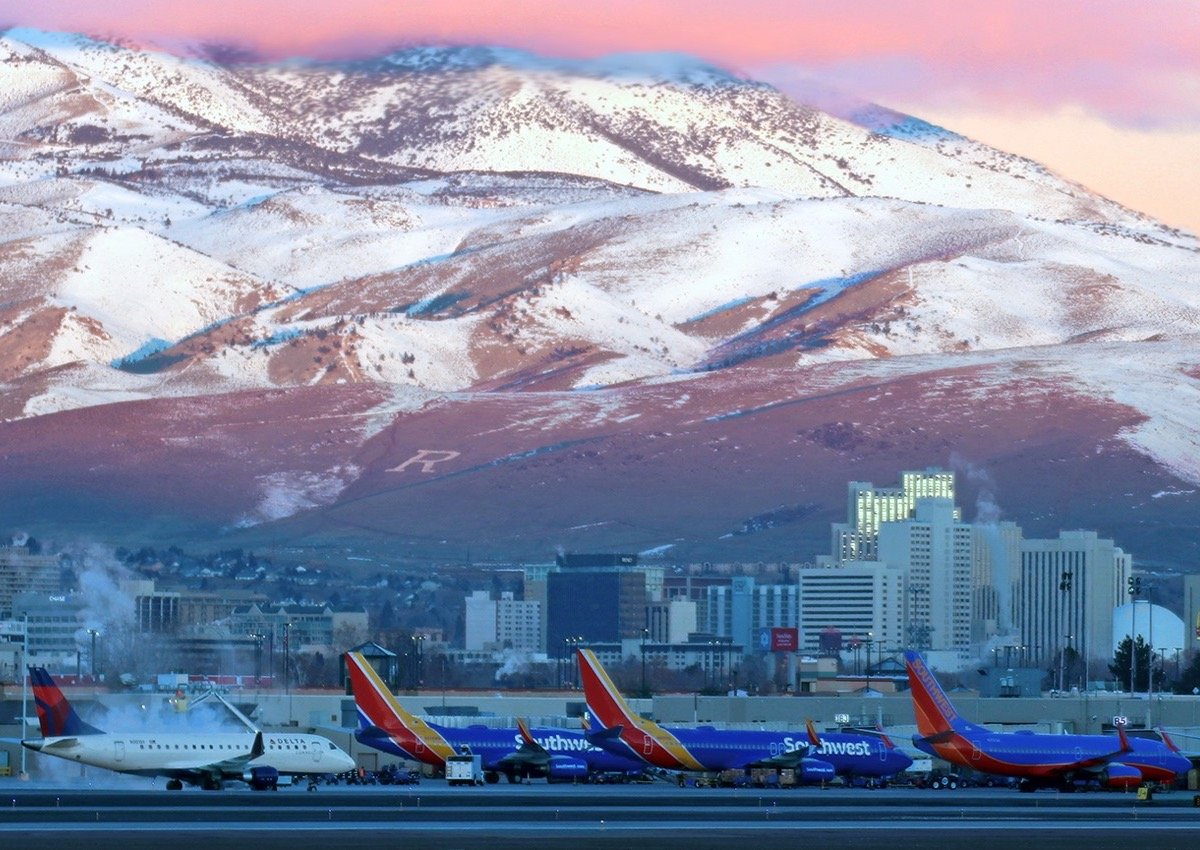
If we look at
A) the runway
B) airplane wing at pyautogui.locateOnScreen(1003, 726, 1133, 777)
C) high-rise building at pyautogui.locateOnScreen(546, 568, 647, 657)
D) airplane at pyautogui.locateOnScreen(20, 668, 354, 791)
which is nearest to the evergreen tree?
airplane wing at pyautogui.locateOnScreen(1003, 726, 1133, 777)

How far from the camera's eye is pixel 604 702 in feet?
231

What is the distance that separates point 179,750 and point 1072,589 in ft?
408

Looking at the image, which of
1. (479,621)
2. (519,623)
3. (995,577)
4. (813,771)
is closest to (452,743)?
(813,771)

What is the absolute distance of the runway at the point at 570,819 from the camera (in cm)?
4847

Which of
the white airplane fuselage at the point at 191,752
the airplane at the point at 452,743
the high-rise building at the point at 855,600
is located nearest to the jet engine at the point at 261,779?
the white airplane fuselage at the point at 191,752

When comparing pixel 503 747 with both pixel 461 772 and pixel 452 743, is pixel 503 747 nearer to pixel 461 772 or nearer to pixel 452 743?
pixel 452 743

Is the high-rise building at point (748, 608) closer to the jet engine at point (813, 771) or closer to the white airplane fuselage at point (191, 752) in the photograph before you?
the jet engine at point (813, 771)

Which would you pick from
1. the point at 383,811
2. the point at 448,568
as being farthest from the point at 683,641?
the point at 383,811

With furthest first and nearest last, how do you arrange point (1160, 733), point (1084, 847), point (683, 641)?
point (683, 641) → point (1160, 733) → point (1084, 847)

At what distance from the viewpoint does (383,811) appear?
55.3 metres

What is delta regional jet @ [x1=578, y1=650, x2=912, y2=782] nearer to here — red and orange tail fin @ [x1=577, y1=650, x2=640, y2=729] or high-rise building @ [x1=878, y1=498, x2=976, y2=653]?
red and orange tail fin @ [x1=577, y1=650, x2=640, y2=729]

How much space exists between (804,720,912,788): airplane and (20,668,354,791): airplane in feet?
40.5

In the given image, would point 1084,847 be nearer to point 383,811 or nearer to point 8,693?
point 383,811

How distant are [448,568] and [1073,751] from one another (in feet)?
433
